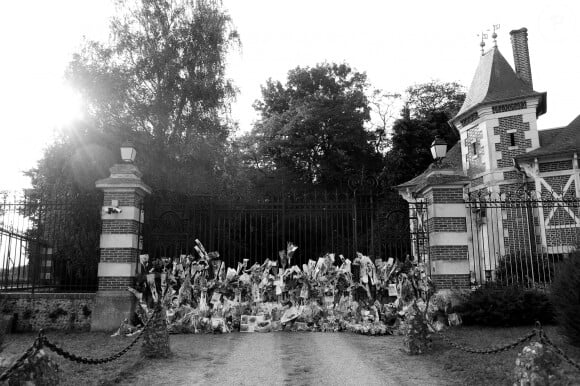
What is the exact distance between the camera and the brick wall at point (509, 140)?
18688 mm

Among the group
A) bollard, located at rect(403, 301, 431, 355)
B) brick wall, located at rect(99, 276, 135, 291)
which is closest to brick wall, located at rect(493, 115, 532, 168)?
bollard, located at rect(403, 301, 431, 355)

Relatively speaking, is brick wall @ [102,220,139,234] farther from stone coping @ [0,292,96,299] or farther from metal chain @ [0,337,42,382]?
metal chain @ [0,337,42,382]

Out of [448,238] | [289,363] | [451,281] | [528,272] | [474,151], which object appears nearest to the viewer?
[289,363]

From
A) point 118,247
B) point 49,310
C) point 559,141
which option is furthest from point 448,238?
point 559,141

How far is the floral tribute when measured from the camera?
29.7ft

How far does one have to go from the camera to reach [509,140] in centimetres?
1891

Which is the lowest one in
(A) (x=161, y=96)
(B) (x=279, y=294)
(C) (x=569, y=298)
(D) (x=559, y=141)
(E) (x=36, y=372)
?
(E) (x=36, y=372)

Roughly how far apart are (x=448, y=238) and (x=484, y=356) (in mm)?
3323

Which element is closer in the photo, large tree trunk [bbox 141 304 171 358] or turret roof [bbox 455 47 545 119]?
large tree trunk [bbox 141 304 171 358]

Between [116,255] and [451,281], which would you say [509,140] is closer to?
[451,281]

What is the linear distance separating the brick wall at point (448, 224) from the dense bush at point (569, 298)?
271 centimetres

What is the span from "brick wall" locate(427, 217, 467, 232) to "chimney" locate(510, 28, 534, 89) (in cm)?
1531

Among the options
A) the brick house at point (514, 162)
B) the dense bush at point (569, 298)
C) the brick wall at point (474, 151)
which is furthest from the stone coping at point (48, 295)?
the brick wall at point (474, 151)

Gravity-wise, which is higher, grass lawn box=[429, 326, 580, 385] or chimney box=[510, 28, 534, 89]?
chimney box=[510, 28, 534, 89]
